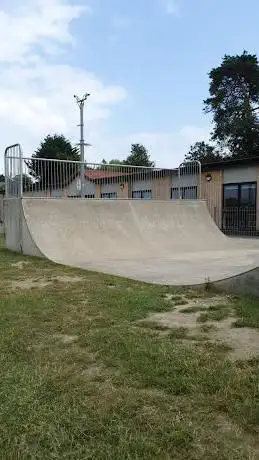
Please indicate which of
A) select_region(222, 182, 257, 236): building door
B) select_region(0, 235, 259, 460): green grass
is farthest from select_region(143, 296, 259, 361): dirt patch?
select_region(222, 182, 257, 236): building door

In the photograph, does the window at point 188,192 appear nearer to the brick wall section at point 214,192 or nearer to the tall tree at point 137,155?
the brick wall section at point 214,192

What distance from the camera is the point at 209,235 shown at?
1482 centimetres

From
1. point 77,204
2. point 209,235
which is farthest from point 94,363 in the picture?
point 209,235

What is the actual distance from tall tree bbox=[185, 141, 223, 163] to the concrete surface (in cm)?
2658

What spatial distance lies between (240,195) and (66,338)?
1750cm

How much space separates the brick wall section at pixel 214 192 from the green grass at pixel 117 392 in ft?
55.9

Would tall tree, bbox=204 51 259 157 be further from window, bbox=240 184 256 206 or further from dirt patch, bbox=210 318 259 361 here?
dirt patch, bbox=210 318 259 361

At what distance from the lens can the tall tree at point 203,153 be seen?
41.8 metres

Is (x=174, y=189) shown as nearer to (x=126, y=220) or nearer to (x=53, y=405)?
(x=126, y=220)

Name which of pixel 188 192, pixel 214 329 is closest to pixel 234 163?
pixel 188 192

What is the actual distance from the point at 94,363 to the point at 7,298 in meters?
2.74

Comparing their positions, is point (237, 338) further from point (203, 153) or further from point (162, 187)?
point (203, 153)

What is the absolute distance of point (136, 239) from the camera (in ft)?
42.6

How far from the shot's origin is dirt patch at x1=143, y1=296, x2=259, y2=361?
3906 mm
